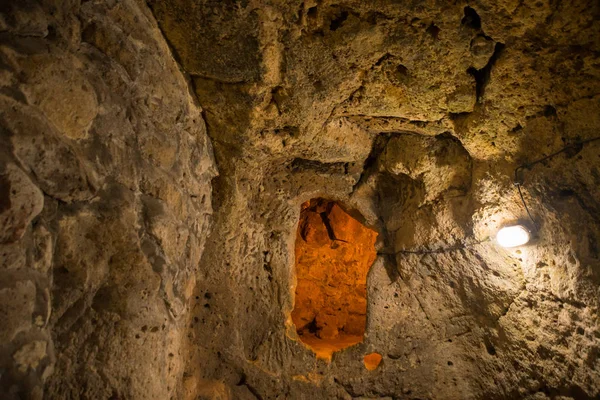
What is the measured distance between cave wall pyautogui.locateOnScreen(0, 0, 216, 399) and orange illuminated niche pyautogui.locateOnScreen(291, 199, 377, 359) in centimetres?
232

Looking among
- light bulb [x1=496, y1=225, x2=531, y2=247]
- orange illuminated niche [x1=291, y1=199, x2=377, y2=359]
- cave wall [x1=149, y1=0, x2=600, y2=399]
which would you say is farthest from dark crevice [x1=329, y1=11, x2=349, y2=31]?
orange illuminated niche [x1=291, y1=199, x2=377, y2=359]

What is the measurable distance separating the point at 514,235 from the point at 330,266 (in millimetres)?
2376

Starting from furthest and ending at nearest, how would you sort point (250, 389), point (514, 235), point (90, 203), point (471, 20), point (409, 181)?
point (409, 181) < point (250, 389) < point (514, 235) < point (471, 20) < point (90, 203)

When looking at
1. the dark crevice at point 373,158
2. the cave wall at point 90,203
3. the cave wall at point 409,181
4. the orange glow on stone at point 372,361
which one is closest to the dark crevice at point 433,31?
the cave wall at point 409,181

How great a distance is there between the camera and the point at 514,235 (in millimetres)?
1953

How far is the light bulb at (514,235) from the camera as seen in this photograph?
194 centimetres

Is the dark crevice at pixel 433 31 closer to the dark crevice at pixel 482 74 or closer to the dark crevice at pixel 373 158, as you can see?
the dark crevice at pixel 482 74

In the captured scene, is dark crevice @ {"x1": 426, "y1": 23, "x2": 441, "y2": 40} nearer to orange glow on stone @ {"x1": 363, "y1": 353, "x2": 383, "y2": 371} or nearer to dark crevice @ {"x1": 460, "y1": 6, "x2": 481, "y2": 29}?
dark crevice @ {"x1": 460, "y1": 6, "x2": 481, "y2": 29}

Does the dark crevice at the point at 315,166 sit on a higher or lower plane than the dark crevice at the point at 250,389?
higher

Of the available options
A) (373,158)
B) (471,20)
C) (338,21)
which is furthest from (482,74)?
(373,158)

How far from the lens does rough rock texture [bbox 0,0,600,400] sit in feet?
4.08

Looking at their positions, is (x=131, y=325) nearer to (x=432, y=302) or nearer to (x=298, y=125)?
(x=298, y=125)

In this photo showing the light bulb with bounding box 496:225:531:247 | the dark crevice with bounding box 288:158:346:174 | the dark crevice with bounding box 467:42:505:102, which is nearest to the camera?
the dark crevice with bounding box 467:42:505:102

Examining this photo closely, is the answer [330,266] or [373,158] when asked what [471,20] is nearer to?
[373,158]
